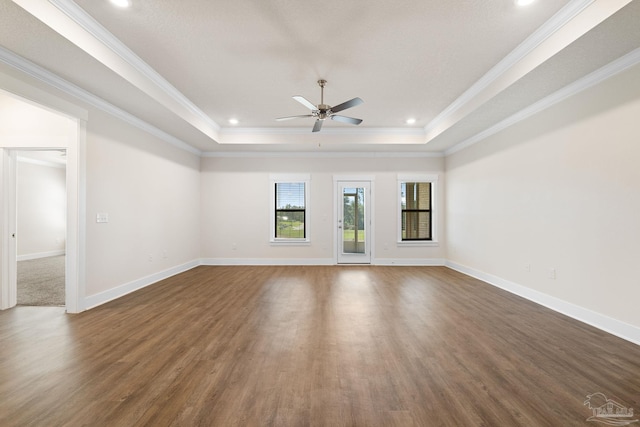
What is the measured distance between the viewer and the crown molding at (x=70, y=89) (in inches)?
109

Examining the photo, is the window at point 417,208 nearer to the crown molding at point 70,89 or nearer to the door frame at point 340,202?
the door frame at point 340,202

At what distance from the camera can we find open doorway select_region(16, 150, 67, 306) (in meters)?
7.14

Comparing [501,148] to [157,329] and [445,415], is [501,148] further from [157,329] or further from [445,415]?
[157,329]

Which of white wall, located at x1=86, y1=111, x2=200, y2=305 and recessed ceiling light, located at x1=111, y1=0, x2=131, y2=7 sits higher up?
recessed ceiling light, located at x1=111, y1=0, x2=131, y2=7

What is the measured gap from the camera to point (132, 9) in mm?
2566

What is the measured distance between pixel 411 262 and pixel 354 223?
1701 millimetres

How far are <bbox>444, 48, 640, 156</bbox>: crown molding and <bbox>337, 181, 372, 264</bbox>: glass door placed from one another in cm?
289

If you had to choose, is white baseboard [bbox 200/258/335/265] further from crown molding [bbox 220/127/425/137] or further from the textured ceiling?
the textured ceiling

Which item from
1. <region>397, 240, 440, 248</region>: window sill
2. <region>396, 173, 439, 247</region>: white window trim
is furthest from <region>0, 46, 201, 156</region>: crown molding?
<region>397, 240, 440, 248</region>: window sill

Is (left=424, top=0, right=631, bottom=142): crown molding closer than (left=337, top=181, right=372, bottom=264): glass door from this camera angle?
Yes

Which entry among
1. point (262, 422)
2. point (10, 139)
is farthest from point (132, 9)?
point (262, 422)

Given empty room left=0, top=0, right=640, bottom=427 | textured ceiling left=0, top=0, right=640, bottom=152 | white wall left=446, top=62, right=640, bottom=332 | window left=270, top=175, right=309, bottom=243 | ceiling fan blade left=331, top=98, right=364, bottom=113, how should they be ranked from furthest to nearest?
window left=270, top=175, right=309, bottom=243 → ceiling fan blade left=331, top=98, right=364, bottom=113 → white wall left=446, top=62, right=640, bottom=332 → textured ceiling left=0, top=0, right=640, bottom=152 → empty room left=0, top=0, right=640, bottom=427

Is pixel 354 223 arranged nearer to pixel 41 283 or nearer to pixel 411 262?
pixel 411 262

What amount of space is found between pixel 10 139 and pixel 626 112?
722 cm
